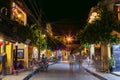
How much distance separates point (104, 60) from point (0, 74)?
34.0 feet

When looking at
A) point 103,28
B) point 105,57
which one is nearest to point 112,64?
point 105,57

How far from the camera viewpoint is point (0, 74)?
3070cm

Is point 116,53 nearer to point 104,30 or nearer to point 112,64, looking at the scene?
point 112,64

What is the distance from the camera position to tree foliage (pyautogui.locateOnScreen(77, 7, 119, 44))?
3441cm

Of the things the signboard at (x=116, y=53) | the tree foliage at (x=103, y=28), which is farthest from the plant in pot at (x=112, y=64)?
the tree foliage at (x=103, y=28)

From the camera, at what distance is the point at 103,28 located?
1378 inches

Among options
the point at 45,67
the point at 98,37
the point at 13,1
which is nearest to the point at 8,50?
the point at 13,1

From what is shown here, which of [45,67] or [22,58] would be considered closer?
[22,58]

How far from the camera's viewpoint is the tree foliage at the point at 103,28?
34406 mm

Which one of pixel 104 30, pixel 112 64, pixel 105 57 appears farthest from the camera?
pixel 105 57

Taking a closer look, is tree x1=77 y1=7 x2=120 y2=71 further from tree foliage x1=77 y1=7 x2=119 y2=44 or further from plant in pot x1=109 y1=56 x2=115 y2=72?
plant in pot x1=109 y1=56 x2=115 y2=72

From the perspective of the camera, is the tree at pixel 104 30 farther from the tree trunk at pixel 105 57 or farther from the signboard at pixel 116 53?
the signboard at pixel 116 53

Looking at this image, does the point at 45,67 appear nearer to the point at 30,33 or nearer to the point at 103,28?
the point at 30,33

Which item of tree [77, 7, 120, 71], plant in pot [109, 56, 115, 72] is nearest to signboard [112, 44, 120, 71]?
plant in pot [109, 56, 115, 72]
